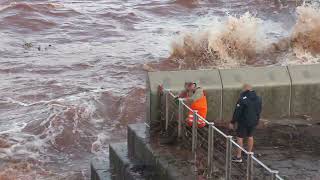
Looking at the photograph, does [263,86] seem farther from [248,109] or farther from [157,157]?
[157,157]

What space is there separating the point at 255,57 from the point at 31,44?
10232 millimetres

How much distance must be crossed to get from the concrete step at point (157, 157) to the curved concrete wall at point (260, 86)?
0.48m

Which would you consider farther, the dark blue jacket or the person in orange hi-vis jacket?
the person in orange hi-vis jacket

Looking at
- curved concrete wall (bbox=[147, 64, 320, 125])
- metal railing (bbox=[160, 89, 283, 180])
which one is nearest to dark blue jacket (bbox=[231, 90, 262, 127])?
metal railing (bbox=[160, 89, 283, 180])

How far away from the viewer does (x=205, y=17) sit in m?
34.8

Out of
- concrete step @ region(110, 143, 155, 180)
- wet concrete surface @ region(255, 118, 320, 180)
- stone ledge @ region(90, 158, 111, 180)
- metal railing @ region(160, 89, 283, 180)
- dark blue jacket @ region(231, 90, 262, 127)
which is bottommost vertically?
stone ledge @ region(90, 158, 111, 180)

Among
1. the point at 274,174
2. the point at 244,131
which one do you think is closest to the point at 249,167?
the point at 274,174

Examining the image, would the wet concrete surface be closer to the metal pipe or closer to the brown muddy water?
the metal pipe

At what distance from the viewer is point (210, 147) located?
7844mm

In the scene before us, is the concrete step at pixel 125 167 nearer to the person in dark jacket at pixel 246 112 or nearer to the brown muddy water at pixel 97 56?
the person in dark jacket at pixel 246 112

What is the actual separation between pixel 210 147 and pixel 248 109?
3.18 feet

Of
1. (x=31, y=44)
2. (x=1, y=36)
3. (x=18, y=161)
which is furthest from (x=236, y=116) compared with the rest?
(x=1, y=36)

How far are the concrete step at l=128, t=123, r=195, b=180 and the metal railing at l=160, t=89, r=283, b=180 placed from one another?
21 cm

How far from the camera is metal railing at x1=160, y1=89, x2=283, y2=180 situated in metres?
7.36
